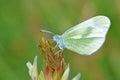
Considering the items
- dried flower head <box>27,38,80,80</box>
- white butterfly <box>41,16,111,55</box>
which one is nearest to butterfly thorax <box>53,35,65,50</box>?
white butterfly <box>41,16,111,55</box>

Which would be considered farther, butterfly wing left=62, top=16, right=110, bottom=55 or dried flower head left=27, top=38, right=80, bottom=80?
butterfly wing left=62, top=16, right=110, bottom=55

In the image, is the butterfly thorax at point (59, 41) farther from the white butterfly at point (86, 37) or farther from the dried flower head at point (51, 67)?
the dried flower head at point (51, 67)

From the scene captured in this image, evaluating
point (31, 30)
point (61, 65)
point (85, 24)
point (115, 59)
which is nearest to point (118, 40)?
point (115, 59)

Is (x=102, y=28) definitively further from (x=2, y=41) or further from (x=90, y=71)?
(x=2, y=41)

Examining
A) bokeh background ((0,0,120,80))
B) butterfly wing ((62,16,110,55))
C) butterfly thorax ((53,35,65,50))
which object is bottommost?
bokeh background ((0,0,120,80))

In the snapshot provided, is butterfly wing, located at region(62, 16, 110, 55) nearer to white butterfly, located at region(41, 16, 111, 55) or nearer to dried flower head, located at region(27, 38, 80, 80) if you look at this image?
white butterfly, located at region(41, 16, 111, 55)

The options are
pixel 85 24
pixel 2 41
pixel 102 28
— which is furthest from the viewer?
pixel 2 41
